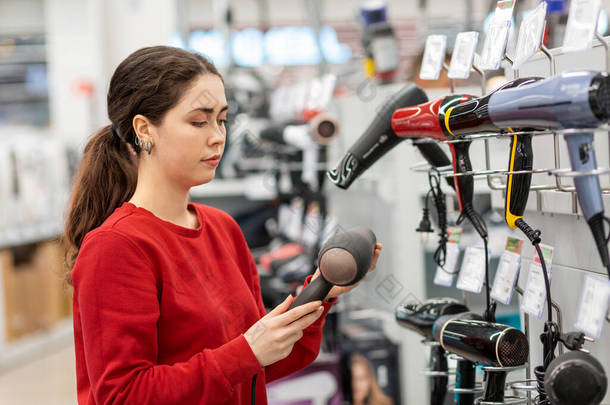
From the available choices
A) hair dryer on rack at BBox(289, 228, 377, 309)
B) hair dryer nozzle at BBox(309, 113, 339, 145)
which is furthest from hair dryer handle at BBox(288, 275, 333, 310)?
hair dryer nozzle at BBox(309, 113, 339, 145)

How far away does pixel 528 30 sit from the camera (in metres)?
1.10

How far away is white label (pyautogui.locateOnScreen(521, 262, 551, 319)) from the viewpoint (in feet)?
3.82

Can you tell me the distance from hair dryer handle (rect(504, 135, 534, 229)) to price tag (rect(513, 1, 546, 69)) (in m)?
0.12

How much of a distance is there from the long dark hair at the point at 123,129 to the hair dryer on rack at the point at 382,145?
0.34 metres

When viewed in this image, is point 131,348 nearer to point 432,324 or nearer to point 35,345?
point 432,324

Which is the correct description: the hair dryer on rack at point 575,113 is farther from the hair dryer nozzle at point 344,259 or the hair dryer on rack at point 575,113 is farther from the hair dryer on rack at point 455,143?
the hair dryer nozzle at point 344,259

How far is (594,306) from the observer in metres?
0.99

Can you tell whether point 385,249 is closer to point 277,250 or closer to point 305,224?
point 305,224

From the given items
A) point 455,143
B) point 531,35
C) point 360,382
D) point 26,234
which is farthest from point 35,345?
point 531,35

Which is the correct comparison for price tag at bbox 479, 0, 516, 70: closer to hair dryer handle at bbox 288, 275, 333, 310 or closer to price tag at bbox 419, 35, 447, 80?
price tag at bbox 419, 35, 447, 80

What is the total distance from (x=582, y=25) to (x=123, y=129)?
82 cm

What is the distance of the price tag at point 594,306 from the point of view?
97 centimetres

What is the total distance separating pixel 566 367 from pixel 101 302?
2.39 ft

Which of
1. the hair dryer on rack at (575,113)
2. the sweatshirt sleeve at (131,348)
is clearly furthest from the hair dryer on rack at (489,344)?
the sweatshirt sleeve at (131,348)
